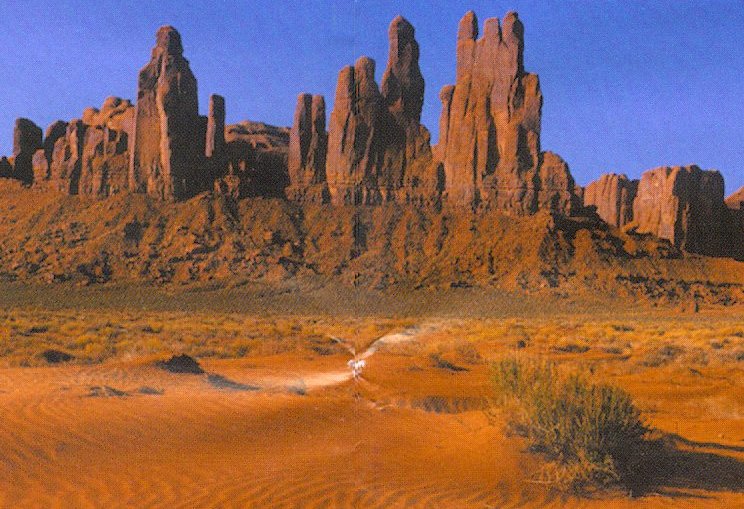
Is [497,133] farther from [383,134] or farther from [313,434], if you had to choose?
[313,434]

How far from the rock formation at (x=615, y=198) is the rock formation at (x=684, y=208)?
1.50 meters

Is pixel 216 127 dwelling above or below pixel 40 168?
above

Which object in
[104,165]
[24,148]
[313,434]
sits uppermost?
[24,148]

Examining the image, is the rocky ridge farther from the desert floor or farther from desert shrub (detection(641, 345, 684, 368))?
the desert floor

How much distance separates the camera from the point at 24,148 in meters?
77.4

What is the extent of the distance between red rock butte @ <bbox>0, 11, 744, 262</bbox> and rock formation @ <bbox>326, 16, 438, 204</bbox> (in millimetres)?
104

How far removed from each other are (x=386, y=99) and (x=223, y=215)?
21282 millimetres

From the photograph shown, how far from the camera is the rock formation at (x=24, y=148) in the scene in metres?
76.6

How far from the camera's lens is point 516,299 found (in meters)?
53.7

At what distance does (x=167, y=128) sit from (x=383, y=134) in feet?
70.6

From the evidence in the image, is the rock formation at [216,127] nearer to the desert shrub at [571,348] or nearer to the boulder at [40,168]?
the boulder at [40,168]

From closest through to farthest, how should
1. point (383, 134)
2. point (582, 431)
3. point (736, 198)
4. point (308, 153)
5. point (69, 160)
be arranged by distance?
point (582, 431), point (69, 160), point (383, 134), point (308, 153), point (736, 198)

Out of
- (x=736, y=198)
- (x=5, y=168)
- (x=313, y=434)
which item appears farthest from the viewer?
(x=736, y=198)

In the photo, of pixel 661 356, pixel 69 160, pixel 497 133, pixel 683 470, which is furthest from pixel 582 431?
pixel 69 160
